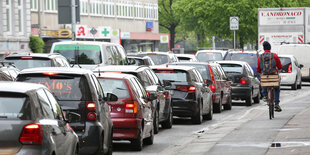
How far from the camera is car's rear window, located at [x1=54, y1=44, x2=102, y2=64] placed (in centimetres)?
2586

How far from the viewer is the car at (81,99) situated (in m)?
12.4

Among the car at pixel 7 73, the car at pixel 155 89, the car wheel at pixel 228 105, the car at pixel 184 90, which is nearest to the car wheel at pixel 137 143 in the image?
the car at pixel 155 89

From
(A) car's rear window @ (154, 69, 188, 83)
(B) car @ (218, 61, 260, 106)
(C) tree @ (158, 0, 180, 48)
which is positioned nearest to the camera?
(A) car's rear window @ (154, 69, 188, 83)

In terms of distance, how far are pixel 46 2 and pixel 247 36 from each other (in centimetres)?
1579

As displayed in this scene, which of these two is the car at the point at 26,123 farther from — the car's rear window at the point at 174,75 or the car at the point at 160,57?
the car at the point at 160,57

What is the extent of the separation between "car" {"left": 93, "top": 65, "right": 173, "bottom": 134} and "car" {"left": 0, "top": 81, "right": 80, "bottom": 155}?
290 inches

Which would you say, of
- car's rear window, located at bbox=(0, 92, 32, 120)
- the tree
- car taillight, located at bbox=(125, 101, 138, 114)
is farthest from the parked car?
the tree

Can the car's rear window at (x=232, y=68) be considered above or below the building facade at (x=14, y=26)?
below

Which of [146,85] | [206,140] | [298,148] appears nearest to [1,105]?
[298,148]

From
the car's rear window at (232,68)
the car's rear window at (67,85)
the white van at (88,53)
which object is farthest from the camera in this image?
the car's rear window at (232,68)

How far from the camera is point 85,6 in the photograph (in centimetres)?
8150

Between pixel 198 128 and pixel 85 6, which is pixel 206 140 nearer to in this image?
pixel 198 128

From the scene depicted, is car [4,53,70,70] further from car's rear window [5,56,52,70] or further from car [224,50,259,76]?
car [224,50,259,76]

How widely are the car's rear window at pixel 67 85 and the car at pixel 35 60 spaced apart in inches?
365
